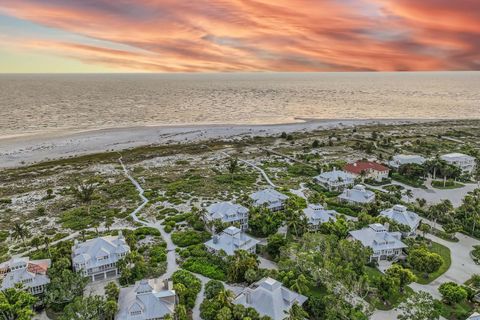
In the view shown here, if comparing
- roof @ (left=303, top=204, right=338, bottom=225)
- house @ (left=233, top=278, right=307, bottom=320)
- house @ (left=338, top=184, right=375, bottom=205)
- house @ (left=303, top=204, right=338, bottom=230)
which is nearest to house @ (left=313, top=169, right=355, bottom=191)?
house @ (left=338, top=184, right=375, bottom=205)

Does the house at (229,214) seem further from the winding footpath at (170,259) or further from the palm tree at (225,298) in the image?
the palm tree at (225,298)

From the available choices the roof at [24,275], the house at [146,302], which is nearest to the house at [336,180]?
the house at [146,302]

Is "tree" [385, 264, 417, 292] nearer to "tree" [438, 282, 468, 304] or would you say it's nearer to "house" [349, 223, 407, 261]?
"tree" [438, 282, 468, 304]

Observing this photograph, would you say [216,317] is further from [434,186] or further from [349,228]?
[434,186]

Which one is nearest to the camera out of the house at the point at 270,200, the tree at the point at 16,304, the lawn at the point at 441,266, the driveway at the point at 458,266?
the tree at the point at 16,304

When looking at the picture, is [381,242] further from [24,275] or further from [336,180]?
[24,275]
